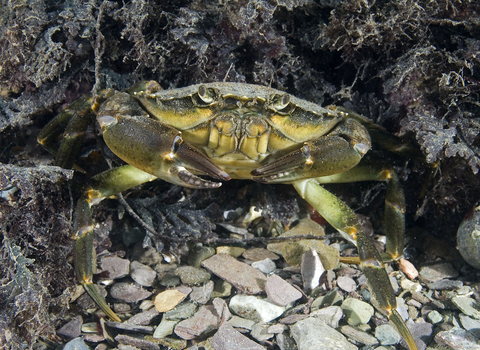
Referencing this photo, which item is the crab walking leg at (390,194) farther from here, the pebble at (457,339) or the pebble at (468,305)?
the pebble at (457,339)

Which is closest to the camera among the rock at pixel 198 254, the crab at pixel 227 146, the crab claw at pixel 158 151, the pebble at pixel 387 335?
the crab claw at pixel 158 151

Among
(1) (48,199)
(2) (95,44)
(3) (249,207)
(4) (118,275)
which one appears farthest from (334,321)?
(2) (95,44)

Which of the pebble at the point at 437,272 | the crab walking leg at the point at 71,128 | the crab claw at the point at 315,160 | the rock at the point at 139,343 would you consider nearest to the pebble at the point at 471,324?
the pebble at the point at 437,272

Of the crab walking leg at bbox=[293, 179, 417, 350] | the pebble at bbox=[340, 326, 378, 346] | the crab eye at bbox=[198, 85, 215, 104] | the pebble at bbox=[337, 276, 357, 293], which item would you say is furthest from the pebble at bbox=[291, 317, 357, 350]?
the crab eye at bbox=[198, 85, 215, 104]

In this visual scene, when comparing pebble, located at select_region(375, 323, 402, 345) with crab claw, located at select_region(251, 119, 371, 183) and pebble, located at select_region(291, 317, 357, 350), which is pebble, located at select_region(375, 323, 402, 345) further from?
crab claw, located at select_region(251, 119, 371, 183)

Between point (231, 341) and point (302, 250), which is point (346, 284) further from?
point (231, 341)

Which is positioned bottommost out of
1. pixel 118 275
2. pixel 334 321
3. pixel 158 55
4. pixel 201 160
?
pixel 118 275

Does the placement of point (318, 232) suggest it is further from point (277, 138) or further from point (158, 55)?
point (158, 55)
